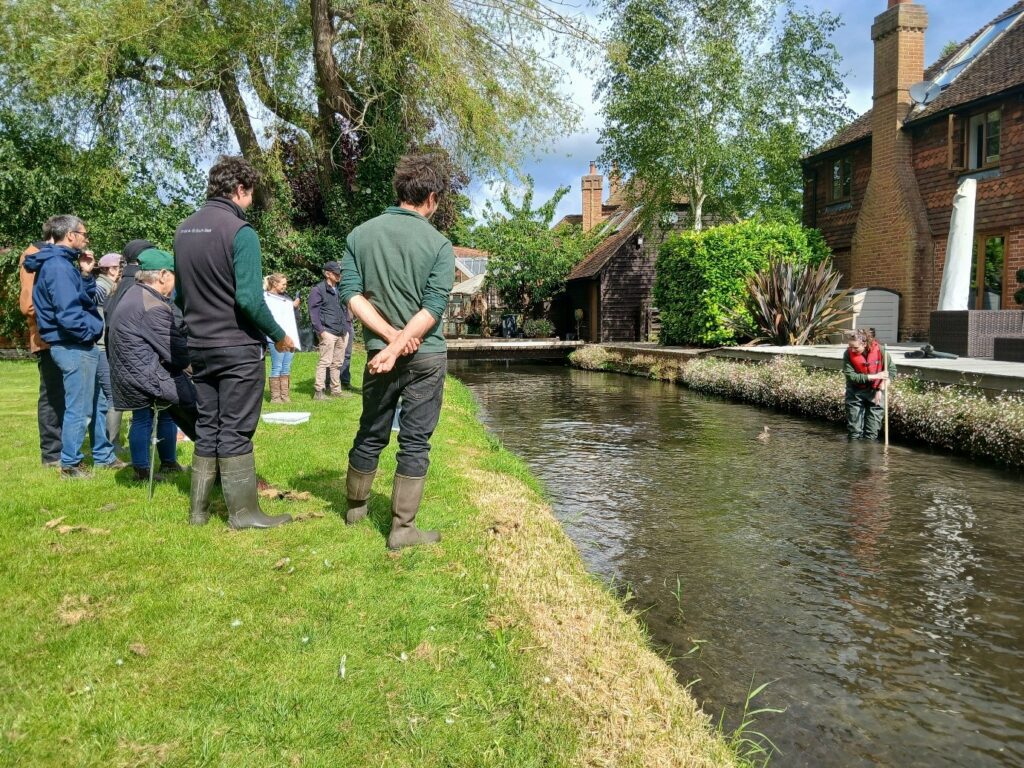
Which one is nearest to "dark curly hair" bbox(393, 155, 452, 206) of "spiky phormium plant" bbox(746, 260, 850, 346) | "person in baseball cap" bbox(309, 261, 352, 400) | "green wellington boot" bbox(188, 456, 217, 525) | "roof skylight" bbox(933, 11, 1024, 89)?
"green wellington boot" bbox(188, 456, 217, 525)

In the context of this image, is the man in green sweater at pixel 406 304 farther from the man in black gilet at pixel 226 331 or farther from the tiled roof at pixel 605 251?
the tiled roof at pixel 605 251

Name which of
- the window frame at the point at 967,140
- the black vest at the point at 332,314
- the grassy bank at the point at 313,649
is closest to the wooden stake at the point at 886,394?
the grassy bank at the point at 313,649

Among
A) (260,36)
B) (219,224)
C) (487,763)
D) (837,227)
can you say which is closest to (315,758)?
(487,763)

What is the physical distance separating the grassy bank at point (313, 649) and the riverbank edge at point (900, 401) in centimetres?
618

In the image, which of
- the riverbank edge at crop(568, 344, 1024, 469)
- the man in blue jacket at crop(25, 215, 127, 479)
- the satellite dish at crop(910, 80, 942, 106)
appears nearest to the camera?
the man in blue jacket at crop(25, 215, 127, 479)

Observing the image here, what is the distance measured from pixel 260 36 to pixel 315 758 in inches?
715

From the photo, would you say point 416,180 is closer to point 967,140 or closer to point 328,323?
point 328,323

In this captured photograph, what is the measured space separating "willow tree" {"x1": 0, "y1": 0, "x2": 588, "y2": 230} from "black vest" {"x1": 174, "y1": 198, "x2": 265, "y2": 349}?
1299 centimetres

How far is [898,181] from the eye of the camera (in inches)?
787

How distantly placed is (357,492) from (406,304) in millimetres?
1186

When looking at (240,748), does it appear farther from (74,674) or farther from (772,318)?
(772,318)

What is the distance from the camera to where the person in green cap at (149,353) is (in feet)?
15.3

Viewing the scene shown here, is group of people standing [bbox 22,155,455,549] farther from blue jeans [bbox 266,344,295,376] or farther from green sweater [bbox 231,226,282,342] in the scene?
blue jeans [bbox 266,344,295,376]

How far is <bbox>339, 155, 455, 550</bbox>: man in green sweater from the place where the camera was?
3846 mm
